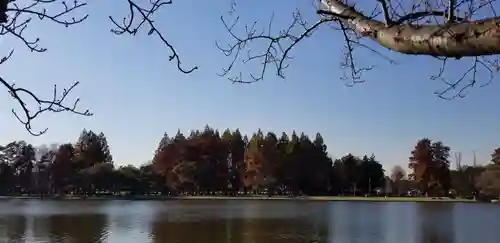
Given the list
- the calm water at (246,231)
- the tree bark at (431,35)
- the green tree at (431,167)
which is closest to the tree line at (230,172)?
the green tree at (431,167)

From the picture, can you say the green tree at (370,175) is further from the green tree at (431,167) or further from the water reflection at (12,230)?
the water reflection at (12,230)

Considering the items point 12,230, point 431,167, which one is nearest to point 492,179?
point 431,167

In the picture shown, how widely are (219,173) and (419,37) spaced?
74.5 m

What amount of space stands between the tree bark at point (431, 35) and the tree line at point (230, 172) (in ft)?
230

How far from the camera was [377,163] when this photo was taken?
7800 cm

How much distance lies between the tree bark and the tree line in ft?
230

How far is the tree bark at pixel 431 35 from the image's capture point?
56.8 inches

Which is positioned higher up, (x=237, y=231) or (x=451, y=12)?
(x=451, y=12)

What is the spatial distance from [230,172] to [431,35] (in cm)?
7657

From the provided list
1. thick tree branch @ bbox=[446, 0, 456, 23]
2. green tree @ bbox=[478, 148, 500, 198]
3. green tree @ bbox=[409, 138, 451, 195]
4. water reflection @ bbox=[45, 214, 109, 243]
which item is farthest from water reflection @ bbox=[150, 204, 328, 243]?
green tree @ bbox=[409, 138, 451, 195]

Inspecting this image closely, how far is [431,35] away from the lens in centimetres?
158

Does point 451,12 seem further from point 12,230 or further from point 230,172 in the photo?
point 230,172

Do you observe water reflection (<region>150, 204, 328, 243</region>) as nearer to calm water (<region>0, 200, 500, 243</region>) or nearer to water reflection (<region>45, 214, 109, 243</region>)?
calm water (<region>0, 200, 500, 243</region>)

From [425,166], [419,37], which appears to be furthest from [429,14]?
[425,166]
